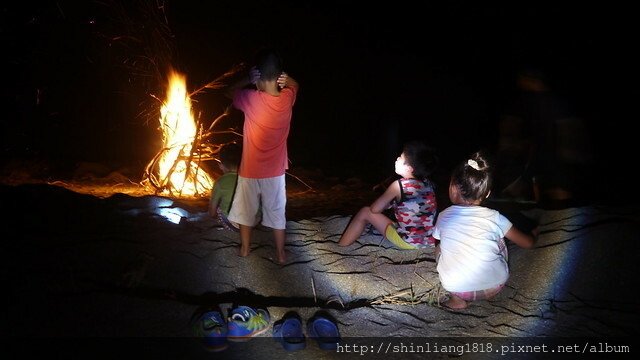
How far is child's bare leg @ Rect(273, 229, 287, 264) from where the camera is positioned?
4141 millimetres

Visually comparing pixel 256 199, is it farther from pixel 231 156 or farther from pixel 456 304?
pixel 456 304

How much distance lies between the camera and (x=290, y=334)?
2.92 metres

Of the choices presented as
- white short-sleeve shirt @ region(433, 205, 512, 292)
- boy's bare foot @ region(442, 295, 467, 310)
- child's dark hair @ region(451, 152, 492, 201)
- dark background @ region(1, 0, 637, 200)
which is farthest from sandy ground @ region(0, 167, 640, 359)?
dark background @ region(1, 0, 637, 200)

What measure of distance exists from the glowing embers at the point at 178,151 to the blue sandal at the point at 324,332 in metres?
4.34

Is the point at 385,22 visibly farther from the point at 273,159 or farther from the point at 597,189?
the point at 273,159

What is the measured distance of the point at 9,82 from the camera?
11.3 m

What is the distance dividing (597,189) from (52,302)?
8.56 meters

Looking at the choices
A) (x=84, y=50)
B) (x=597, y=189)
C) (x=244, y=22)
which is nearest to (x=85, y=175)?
(x=84, y=50)

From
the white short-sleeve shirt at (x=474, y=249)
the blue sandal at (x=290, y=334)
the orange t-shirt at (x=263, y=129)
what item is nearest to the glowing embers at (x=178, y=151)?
the orange t-shirt at (x=263, y=129)

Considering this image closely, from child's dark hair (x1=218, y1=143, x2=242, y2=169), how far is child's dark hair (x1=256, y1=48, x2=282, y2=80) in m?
1.37

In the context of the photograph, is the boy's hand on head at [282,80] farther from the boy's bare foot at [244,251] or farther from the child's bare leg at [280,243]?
the boy's bare foot at [244,251]

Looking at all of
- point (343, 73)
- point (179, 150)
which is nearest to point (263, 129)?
point (179, 150)

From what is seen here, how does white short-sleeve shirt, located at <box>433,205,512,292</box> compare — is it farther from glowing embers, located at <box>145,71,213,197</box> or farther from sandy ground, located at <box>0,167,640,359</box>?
glowing embers, located at <box>145,71,213,197</box>

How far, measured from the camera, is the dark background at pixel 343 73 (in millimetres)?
10711
